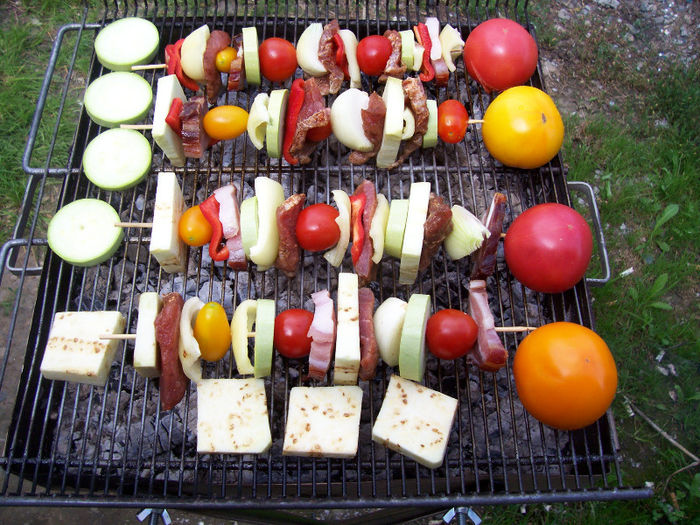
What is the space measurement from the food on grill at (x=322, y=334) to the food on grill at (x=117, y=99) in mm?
1898

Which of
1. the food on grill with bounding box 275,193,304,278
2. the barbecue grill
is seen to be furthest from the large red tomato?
the food on grill with bounding box 275,193,304,278

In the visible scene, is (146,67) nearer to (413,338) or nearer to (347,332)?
(347,332)

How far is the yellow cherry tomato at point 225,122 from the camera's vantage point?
3.37 metres

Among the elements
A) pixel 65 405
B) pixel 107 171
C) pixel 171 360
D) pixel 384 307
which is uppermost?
pixel 107 171

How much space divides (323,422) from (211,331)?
0.79 meters

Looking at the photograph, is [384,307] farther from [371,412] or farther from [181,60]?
[181,60]

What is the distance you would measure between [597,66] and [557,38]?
0.48 m

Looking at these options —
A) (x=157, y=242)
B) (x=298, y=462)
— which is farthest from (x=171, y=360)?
(x=298, y=462)

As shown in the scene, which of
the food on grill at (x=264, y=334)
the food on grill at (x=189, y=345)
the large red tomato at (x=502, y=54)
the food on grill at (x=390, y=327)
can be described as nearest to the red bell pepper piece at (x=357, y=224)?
the food on grill at (x=390, y=327)

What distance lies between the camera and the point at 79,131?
357 centimetres

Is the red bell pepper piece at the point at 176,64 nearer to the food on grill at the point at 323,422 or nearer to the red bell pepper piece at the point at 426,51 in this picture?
the red bell pepper piece at the point at 426,51

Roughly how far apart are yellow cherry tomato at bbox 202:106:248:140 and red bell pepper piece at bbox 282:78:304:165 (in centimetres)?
30

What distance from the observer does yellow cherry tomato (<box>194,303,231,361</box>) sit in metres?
2.85

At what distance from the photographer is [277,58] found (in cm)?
355
